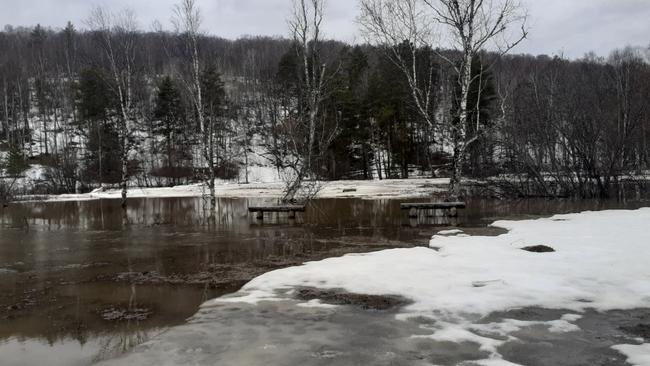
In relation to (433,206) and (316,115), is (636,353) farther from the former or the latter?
(316,115)

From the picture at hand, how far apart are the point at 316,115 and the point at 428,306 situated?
23768 mm

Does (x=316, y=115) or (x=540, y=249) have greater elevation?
(x=316, y=115)

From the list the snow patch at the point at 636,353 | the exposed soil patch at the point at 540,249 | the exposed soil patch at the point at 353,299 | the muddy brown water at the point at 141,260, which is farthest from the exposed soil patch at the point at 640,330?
the muddy brown water at the point at 141,260

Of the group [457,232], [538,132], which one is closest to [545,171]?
[538,132]

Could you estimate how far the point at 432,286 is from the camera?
7660mm

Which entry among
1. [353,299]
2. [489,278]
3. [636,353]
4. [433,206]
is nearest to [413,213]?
[433,206]

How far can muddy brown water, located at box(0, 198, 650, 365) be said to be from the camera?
6.23 metres

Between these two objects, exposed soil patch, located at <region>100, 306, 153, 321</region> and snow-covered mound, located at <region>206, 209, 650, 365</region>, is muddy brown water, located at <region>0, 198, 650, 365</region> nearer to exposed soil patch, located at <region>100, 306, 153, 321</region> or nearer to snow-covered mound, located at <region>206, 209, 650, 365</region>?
exposed soil patch, located at <region>100, 306, 153, 321</region>

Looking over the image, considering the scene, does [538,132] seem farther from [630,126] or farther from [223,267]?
[223,267]

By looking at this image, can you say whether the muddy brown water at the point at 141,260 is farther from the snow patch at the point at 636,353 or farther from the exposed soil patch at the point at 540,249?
the snow patch at the point at 636,353

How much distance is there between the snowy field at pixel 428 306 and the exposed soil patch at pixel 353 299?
0.14 meters

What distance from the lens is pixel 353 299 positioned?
23.7 feet

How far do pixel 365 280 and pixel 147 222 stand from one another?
519 inches

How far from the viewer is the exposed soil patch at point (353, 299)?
22.6 ft
